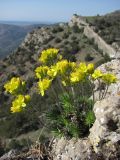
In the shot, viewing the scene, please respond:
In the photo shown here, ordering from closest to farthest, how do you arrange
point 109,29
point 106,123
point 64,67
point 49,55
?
point 106,123 → point 64,67 → point 49,55 → point 109,29

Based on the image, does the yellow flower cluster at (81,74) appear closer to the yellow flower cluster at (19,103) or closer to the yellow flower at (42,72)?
the yellow flower at (42,72)

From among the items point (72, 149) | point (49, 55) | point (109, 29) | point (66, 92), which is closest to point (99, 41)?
point (109, 29)

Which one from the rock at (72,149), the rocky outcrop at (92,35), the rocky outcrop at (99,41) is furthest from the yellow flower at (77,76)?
the rocky outcrop at (99,41)

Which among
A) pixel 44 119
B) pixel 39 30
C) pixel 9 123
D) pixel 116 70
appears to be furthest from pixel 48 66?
pixel 39 30

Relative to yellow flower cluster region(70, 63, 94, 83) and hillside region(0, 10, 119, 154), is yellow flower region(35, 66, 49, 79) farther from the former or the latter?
hillside region(0, 10, 119, 154)

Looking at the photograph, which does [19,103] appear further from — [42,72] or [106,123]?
[106,123]

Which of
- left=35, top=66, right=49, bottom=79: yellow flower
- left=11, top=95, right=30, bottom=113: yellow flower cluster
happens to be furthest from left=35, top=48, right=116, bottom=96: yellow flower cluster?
left=11, top=95, right=30, bottom=113: yellow flower cluster
